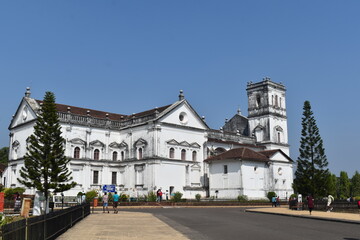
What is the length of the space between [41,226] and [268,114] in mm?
62545

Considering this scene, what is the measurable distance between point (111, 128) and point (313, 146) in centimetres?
2758

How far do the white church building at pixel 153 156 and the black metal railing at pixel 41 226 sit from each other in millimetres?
33505

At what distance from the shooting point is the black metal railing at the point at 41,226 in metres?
8.01

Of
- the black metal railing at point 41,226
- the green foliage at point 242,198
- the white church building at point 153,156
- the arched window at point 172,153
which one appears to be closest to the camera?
the black metal railing at point 41,226

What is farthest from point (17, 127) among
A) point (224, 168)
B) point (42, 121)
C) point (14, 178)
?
point (224, 168)

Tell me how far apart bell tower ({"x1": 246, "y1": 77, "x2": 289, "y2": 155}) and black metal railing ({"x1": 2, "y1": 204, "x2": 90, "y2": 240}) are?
56.3 meters

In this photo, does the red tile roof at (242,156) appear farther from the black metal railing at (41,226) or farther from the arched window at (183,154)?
the black metal railing at (41,226)

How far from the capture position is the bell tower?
70.3 metres

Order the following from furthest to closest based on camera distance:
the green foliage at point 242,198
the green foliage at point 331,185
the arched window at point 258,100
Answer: the arched window at point 258,100
the green foliage at point 242,198
the green foliage at point 331,185

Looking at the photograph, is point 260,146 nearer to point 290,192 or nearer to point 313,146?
point 290,192

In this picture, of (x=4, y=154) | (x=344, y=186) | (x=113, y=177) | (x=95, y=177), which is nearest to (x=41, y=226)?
A: (x=95, y=177)

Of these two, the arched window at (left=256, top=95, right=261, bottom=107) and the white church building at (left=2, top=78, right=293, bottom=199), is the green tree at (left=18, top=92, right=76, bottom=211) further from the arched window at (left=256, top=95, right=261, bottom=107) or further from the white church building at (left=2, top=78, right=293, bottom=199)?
the arched window at (left=256, top=95, right=261, bottom=107)

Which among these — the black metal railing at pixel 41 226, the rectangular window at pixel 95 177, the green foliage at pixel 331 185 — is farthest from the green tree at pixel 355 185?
the black metal railing at pixel 41 226

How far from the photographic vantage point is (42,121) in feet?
122
